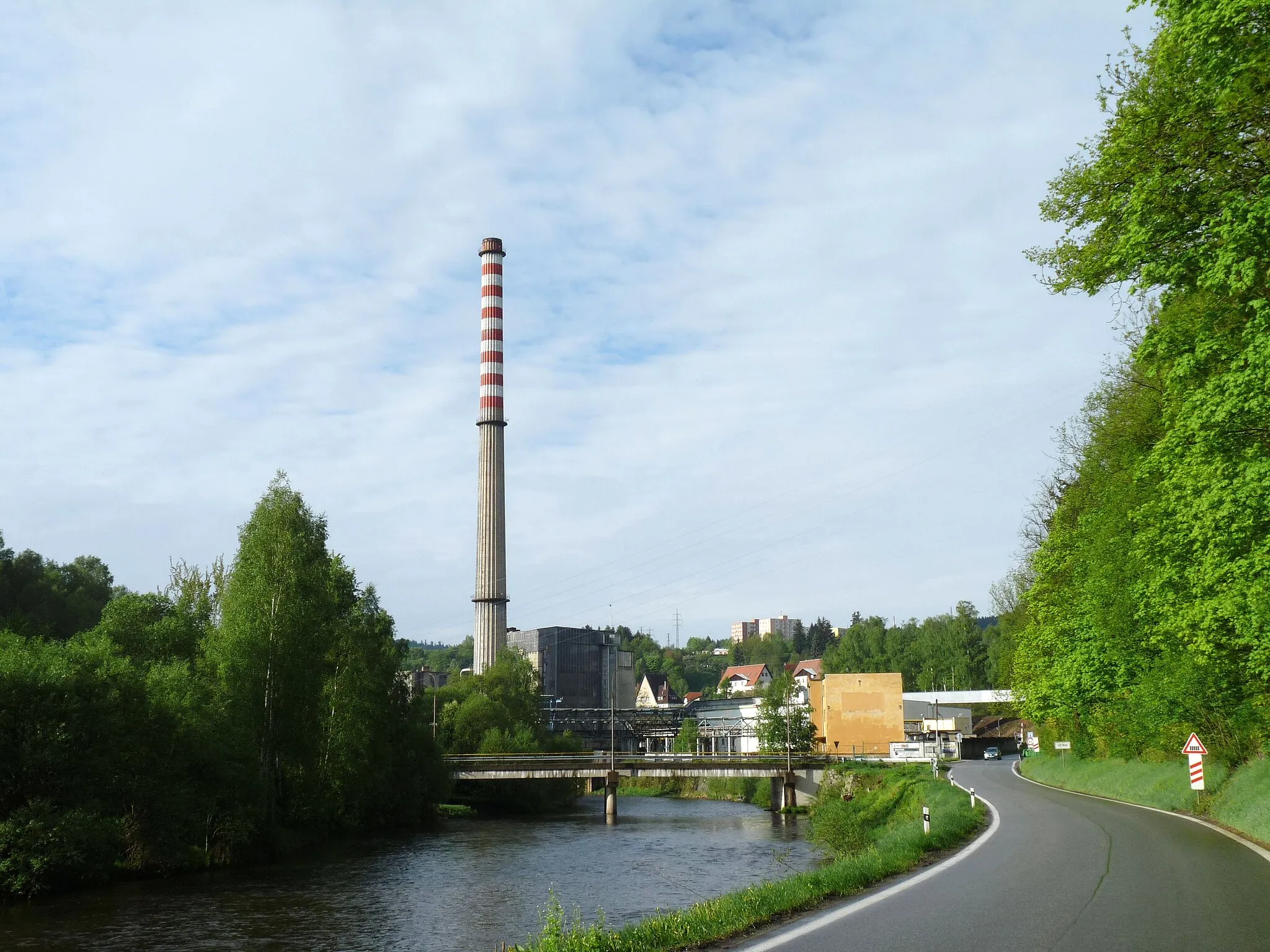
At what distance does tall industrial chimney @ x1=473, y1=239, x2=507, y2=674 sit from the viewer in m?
101

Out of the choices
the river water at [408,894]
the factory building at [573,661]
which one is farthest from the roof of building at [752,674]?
the river water at [408,894]

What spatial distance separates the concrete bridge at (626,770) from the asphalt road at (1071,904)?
52819 millimetres

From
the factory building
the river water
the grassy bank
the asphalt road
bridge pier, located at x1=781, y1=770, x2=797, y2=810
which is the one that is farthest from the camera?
the factory building

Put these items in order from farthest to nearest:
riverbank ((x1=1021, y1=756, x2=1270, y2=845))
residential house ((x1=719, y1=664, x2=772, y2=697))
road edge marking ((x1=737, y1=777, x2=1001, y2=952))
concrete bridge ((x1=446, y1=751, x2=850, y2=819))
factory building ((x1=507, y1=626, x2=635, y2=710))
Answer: residential house ((x1=719, y1=664, x2=772, y2=697)) < factory building ((x1=507, y1=626, x2=635, y2=710)) < concrete bridge ((x1=446, y1=751, x2=850, y2=819)) < riverbank ((x1=1021, y1=756, x2=1270, y2=845)) < road edge marking ((x1=737, y1=777, x2=1001, y2=952))

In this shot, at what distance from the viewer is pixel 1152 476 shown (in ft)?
90.7

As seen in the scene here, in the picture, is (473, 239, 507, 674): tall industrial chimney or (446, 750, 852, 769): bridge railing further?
(473, 239, 507, 674): tall industrial chimney

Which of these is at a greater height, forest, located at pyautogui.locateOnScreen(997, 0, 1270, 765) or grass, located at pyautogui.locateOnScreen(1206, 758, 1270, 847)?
forest, located at pyautogui.locateOnScreen(997, 0, 1270, 765)

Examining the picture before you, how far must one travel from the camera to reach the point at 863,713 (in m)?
91.4

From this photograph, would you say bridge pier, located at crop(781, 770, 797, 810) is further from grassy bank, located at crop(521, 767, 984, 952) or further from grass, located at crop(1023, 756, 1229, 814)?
grassy bank, located at crop(521, 767, 984, 952)

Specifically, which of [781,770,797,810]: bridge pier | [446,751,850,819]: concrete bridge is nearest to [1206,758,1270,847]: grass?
[781,770,797,810]: bridge pier

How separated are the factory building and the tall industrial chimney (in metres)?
21.5

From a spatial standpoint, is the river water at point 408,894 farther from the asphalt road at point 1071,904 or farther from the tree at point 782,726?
the tree at point 782,726

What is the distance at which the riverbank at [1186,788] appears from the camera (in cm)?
2033

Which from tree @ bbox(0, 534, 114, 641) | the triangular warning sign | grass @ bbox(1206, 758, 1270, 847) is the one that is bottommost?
grass @ bbox(1206, 758, 1270, 847)
